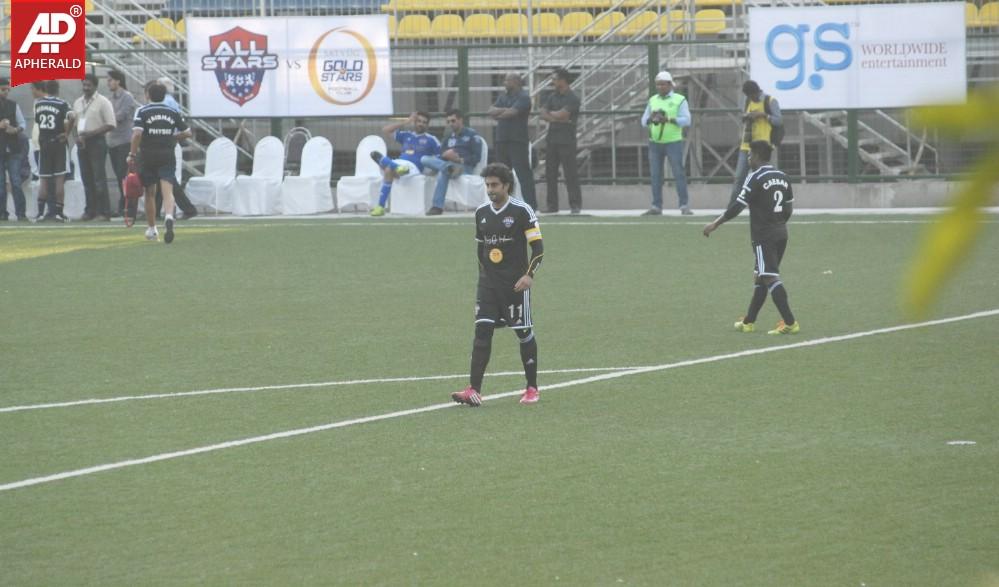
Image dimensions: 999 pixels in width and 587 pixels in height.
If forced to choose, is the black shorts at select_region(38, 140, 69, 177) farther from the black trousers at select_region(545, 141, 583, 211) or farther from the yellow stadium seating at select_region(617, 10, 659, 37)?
the yellow stadium seating at select_region(617, 10, 659, 37)

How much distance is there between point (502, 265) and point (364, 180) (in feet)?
50.4

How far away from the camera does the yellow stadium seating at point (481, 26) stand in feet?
85.6

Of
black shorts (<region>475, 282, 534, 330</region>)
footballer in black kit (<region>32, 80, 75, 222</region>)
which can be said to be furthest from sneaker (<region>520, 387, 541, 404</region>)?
footballer in black kit (<region>32, 80, 75, 222</region>)

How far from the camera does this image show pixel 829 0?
24891 mm

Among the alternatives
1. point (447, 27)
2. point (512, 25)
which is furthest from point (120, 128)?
point (512, 25)

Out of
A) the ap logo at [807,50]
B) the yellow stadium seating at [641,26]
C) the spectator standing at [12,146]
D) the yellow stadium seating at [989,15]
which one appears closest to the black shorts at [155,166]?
the spectator standing at [12,146]

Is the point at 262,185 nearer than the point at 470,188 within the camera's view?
No

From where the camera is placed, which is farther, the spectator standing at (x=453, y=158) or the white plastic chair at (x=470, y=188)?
the white plastic chair at (x=470, y=188)

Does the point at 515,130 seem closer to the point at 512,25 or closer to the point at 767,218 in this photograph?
the point at 512,25

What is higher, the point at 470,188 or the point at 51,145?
the point at 51,145

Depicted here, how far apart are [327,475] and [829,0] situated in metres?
19.8

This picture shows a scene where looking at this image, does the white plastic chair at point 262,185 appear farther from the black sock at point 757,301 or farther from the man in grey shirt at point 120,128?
the black sock at point 757,301

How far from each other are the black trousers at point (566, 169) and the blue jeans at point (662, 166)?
113cm

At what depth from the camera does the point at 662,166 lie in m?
21.9
